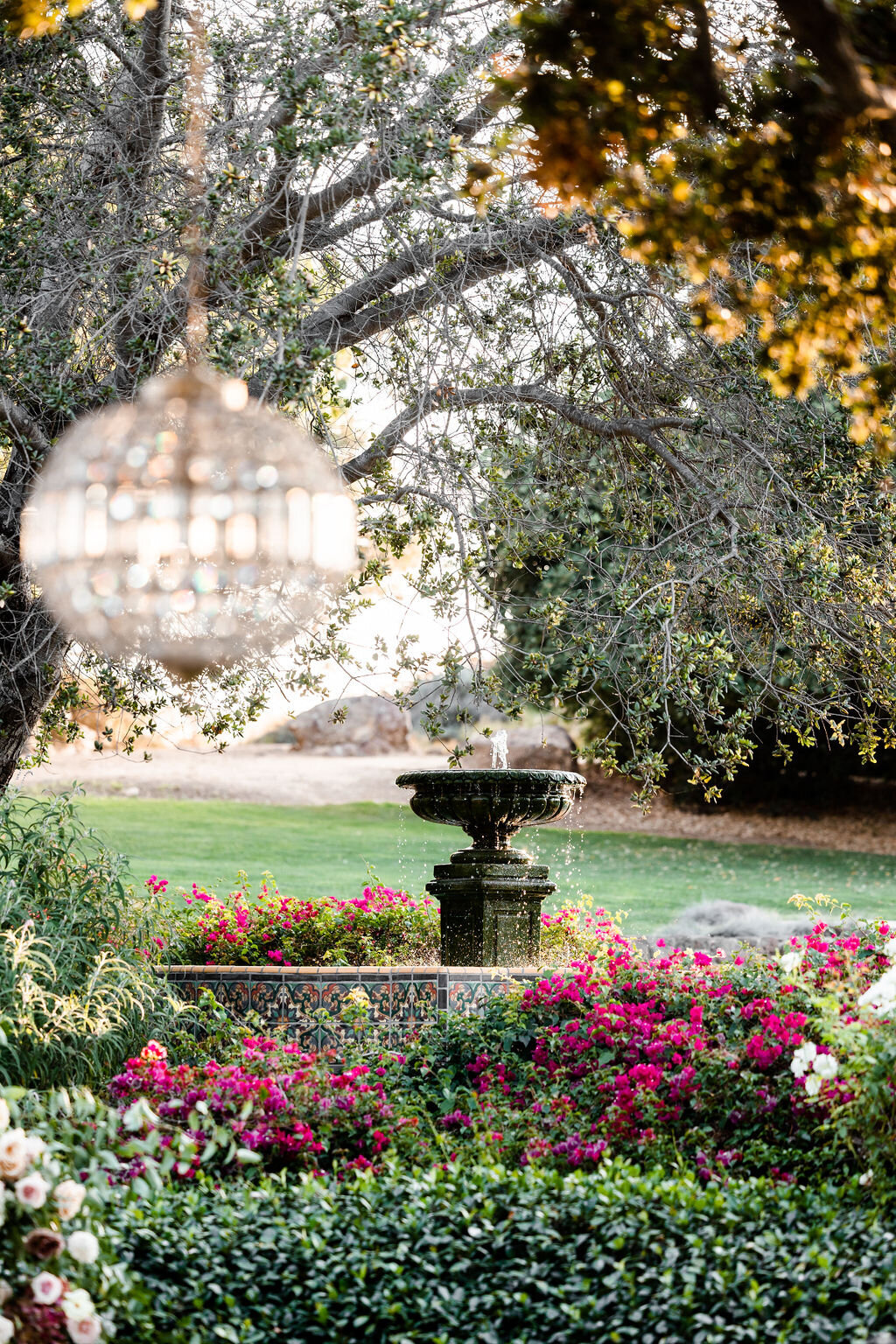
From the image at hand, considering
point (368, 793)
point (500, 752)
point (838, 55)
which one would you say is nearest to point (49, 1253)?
point (838, 55)

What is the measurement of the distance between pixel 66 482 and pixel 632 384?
441 cm

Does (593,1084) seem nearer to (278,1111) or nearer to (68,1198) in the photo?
(278,1111)

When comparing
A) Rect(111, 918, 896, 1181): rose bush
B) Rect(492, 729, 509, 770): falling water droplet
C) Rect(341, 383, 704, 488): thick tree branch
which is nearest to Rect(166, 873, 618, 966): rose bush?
Rect(492, 729, 509, 770): falling water droplet

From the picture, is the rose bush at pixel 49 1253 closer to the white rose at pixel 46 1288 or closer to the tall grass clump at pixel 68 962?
the white rose at pixel 46 1288

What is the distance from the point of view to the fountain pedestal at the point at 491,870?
6574 millimetres

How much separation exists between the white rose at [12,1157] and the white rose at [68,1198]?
0.10 meters

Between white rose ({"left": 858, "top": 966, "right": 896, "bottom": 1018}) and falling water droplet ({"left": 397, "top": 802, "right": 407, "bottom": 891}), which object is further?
falling water droplet ({"left": 397, "top": 802, "right": 407, "bottom": 891})

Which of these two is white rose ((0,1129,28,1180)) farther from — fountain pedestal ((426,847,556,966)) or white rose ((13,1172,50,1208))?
fountain pedestal ((426,847,556,966))

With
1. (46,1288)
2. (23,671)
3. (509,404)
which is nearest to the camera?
(46,1288)

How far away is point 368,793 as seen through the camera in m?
21.7

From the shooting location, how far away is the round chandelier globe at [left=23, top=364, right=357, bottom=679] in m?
2.69

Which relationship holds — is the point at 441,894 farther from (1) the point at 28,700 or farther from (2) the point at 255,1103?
(2) the point at 255,1103

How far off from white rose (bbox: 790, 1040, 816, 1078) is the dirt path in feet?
52.7

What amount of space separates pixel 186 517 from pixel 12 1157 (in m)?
1.46
